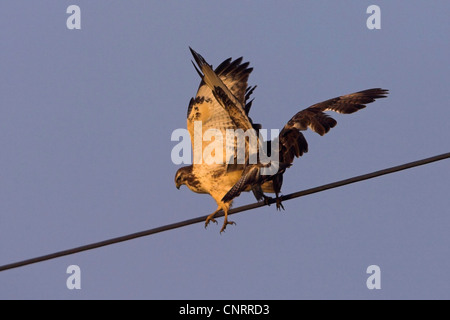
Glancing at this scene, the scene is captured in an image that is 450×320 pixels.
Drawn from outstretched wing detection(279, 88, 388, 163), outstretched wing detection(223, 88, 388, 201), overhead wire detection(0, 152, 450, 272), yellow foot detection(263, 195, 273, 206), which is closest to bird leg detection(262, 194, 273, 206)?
yellow foot detection(263, 195, 273, 206)

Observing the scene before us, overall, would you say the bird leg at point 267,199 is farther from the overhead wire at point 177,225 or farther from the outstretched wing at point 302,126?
the overhead wire at point 177,225

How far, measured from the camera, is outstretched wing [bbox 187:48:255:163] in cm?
1204

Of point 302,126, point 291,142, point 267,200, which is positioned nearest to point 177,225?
point 267,200

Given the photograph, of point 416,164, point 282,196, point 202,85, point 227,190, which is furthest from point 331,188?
point 202,85

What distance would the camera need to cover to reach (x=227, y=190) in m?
13.0

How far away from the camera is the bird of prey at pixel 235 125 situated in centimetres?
1219

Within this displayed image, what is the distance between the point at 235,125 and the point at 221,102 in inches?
28.1

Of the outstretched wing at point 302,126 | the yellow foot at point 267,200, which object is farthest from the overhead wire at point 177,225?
the outstretched wing at point 302,126

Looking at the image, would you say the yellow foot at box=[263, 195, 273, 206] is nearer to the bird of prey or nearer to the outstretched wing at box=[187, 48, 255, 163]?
the bird of prey

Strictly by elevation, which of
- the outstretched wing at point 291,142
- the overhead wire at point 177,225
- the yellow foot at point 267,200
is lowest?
the overhead wire at point 177,225

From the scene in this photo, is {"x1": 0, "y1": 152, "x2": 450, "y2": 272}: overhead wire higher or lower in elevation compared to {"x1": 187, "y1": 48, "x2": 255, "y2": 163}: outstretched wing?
lower

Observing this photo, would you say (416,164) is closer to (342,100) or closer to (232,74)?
(342,100)

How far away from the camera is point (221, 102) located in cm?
1209

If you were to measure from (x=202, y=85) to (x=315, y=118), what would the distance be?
2.19 m
